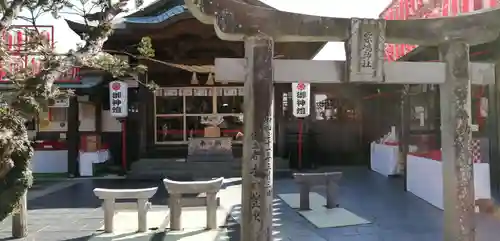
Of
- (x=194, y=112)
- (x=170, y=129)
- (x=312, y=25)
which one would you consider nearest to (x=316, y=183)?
(x=312, y=25)

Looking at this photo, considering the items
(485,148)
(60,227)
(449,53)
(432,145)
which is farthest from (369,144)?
(60,227)

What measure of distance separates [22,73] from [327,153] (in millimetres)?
11450

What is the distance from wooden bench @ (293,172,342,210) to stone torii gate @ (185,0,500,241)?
293cm

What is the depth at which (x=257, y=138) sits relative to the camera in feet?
14.7

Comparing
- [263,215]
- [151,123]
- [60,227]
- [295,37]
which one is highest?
[295,37]

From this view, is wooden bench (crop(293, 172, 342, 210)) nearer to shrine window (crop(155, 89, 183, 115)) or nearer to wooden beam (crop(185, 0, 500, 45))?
wooden beam (crop(185, 0, 500, 45))

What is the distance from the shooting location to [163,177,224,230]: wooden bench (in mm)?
6348

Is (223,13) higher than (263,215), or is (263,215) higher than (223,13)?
(223,13)

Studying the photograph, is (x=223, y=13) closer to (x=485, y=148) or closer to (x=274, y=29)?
(x=274, y=29)

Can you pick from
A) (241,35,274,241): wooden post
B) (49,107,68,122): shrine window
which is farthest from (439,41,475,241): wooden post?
(49,107,68,122): shrine window

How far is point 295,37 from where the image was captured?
4.72m

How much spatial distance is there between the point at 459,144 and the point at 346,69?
1709 millimetres

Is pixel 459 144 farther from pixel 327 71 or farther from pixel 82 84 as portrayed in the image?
pixel 82 84

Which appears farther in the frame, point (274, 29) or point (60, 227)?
point (60, 227)
